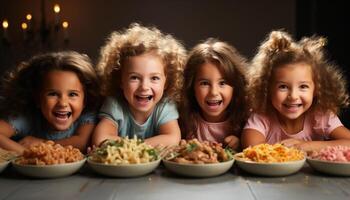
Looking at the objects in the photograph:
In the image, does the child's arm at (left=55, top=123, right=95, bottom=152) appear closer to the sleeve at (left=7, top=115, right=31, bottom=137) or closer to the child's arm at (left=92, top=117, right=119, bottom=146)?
the child's arm at (left=92, top=117, right=119, bottom=146)

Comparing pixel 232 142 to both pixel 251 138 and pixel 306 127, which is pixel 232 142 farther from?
pixel 306 127

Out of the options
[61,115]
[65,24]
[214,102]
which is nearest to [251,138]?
[214,102]

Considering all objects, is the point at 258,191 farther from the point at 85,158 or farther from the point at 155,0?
the point at 155,0

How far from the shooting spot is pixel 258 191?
1.02 metres

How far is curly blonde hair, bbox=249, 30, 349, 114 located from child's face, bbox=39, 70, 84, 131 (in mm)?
776

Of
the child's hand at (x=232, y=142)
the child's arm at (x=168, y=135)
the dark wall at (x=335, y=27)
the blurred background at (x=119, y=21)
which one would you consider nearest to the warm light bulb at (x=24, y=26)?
the blurred background at (x=119, y=21)

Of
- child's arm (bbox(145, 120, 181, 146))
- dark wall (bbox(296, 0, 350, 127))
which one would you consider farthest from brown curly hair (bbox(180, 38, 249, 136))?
dark wall (bbox(296, 0, 350, 127))

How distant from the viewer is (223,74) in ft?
5.82

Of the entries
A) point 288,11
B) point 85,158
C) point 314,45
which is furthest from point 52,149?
point 288,11

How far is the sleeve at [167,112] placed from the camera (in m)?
1.79

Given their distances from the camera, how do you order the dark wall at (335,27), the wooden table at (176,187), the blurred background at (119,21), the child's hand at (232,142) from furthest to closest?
the blurred background at (119,21)
the dark wall at (335,27)
the child's hand at (232,142)
the wooden table at (176,187)

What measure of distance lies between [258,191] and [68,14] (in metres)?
4.91

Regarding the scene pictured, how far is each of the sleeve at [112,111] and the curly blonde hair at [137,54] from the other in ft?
0.15

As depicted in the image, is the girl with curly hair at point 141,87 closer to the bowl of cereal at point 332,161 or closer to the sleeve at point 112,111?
the sleeve at point 112,111
